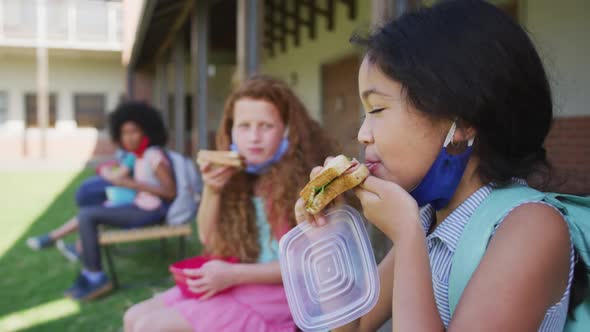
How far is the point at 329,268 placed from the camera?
1.33 meters

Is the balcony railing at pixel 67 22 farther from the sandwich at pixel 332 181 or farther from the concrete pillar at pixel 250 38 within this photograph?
the sandwich at pixel 332 181

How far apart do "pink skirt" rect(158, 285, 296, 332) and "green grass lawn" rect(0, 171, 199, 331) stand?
1659mm

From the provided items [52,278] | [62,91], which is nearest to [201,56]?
[52,278]

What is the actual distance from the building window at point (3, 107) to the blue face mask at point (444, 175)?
21.9m

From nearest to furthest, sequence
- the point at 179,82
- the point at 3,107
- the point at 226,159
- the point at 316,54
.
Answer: the point at 226,159 < the point at 179,82 < the point at 316,54 < the point at 3,107

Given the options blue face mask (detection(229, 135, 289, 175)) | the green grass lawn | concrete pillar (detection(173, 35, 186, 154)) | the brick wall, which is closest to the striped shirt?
blue face mask (detection(229, 135, 289, 175))

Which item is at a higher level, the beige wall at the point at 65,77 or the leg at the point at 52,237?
the beige wall at the point at 65,77

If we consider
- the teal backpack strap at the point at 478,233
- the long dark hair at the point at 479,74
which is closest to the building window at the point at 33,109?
the long dark hair at the point at 479,74

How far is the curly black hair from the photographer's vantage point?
487cm

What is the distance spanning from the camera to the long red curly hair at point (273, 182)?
2068mm

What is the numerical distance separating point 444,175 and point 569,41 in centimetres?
447

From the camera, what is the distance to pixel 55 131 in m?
19.5

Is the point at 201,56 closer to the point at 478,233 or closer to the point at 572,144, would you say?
the point at 572,144

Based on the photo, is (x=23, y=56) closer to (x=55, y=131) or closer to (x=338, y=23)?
(x=55, y=131)
